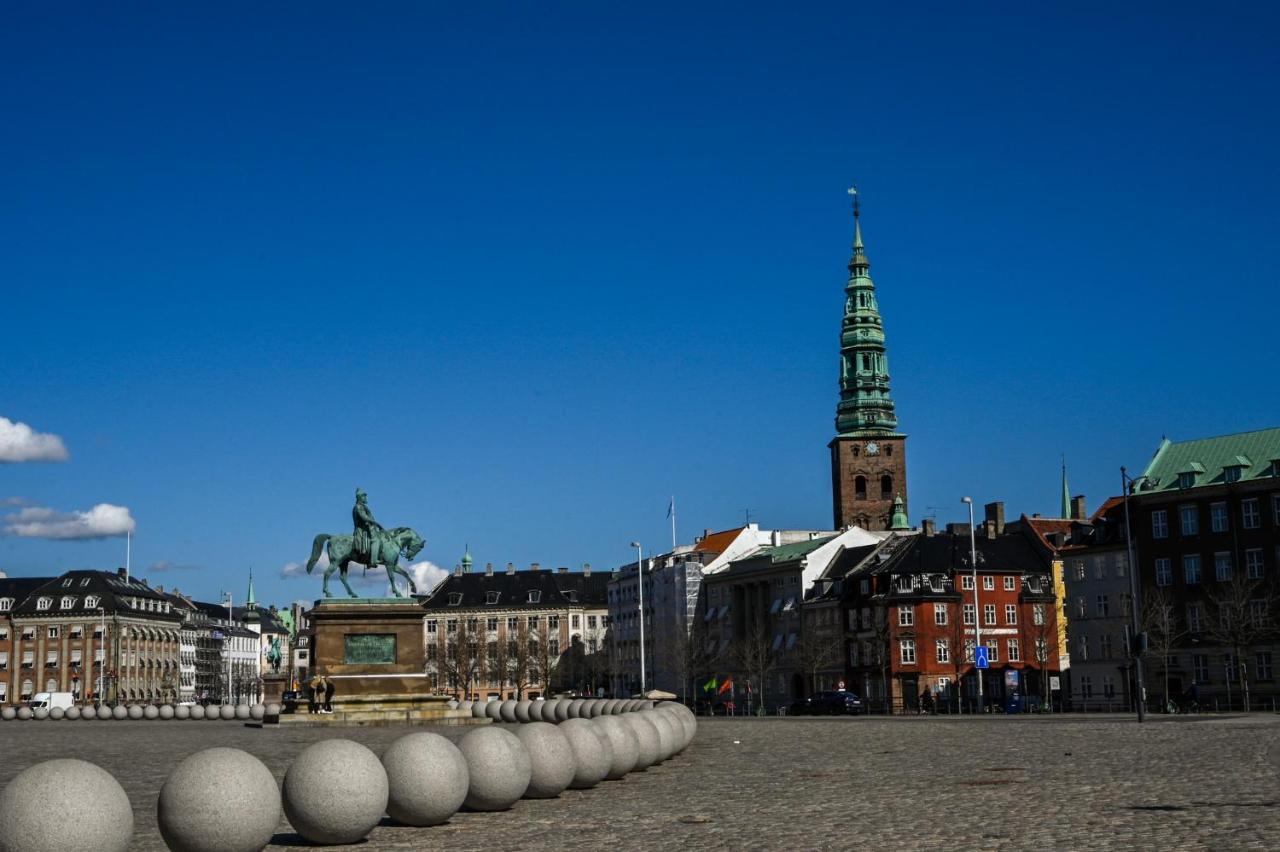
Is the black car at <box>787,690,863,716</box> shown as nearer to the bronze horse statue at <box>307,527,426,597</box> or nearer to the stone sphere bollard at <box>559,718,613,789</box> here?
the bronze horse statue at <box>307,527,426,597</box>

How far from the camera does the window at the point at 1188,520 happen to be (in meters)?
90.6

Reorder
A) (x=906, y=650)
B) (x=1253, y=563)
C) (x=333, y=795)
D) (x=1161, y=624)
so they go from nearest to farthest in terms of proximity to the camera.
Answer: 1. (x=333, y=795)
2. (x=1161, y=624)
3. (x=1253, y=563)
4. (x=906, y=650)

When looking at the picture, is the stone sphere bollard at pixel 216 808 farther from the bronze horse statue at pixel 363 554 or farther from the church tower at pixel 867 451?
the church tower at pixel 867 451

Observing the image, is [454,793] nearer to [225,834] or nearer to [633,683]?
[225,834]

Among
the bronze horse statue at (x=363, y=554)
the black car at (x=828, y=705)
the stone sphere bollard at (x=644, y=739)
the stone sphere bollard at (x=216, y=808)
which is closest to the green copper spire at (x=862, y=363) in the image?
the black car at (x=828, y=705)

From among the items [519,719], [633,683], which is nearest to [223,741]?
[519,719]

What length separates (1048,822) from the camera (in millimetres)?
19344

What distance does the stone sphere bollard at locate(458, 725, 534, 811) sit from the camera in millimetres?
21047

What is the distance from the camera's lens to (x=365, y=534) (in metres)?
57.4

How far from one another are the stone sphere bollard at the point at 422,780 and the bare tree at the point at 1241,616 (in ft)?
223

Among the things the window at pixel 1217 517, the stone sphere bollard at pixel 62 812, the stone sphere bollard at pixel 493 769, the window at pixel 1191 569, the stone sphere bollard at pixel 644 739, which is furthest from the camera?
the window at pixel 1191 569

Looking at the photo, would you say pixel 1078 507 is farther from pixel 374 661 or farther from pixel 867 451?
pixel 374 661

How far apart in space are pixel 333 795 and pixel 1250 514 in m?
78.9

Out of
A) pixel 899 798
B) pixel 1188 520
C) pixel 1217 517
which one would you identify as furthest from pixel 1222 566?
pixel 899 798
